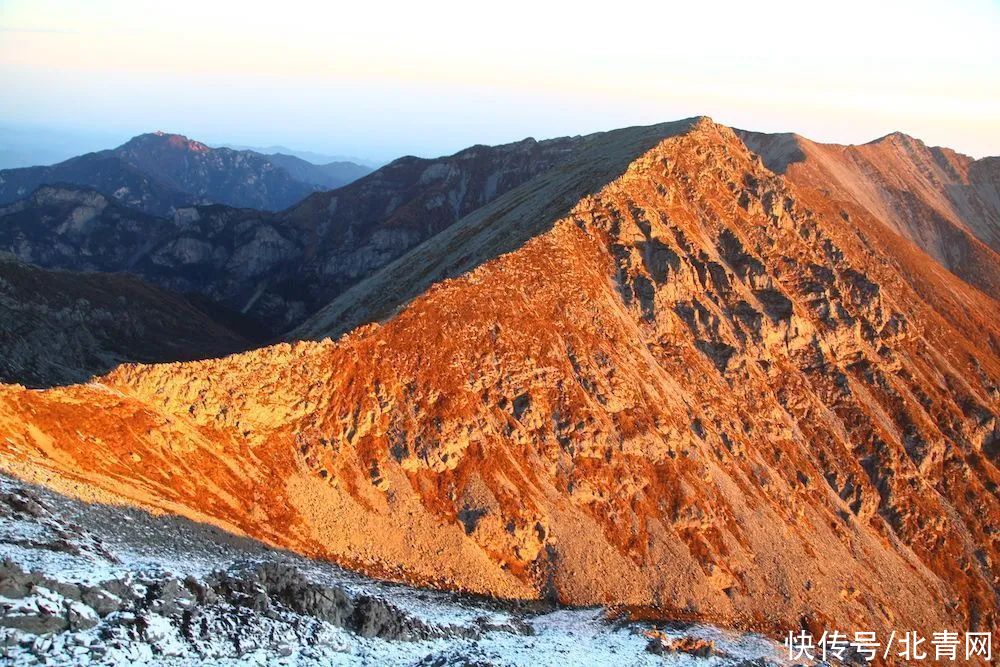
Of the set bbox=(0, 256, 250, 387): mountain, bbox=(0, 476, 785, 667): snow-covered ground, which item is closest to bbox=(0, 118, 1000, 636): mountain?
bbox=(0, 476, 785, 667): snow-covered ground

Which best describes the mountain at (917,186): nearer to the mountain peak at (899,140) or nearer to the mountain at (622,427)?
the mountain peak at (899,140)

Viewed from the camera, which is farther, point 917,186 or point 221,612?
point 917,186

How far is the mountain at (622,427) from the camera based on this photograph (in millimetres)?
44000

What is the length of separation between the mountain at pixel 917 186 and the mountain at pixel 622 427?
4760 centimetres

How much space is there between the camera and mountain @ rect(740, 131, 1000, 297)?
12075 cm

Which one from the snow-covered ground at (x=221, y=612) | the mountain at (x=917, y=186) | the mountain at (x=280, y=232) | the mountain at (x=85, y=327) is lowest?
the snow-covered ground at (x=221, y=612)

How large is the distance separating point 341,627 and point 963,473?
59030mm

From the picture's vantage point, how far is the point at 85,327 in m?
76.2

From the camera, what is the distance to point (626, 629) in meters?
43.7

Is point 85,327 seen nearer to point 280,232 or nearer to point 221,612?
point 221,612

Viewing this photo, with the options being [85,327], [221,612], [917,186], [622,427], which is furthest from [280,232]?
[221,612]

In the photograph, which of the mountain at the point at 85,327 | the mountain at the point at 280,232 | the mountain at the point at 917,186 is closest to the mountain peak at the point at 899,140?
the mountain at the point at 917,186

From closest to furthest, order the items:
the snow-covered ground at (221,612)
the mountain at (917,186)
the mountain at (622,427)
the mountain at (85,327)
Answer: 1. the snow-covered ground at (221,612)
2. the mountain at (622,427)
3. the mountain at (85,327)
4. the mountain at (917,186)

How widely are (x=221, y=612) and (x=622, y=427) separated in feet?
113
